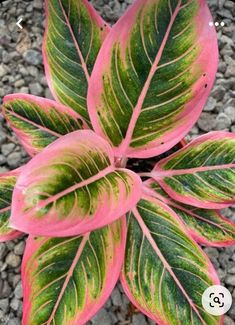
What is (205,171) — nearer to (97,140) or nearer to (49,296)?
(97,140)

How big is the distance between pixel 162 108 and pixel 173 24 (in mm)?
125

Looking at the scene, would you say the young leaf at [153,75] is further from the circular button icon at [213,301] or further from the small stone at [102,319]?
the small stone at [102,319]

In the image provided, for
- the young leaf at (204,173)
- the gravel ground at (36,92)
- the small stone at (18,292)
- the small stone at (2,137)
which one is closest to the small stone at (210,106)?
the gravel ground at (36,92)

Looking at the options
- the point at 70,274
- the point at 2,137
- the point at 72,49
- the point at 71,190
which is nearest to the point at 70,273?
the point at 70,274

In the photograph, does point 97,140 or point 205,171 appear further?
point 205,171

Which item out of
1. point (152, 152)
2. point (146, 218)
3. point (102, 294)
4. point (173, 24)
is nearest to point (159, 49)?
point (173, 24)

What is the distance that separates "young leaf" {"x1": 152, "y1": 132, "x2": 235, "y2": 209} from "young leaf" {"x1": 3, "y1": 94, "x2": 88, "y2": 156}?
168mm

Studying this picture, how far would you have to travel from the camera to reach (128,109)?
774 millimetres

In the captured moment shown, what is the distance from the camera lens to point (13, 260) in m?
1.06

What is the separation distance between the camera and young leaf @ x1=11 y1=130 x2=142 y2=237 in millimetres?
526

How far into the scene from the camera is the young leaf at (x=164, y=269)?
0.76m

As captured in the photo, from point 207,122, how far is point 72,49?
0.42 metres

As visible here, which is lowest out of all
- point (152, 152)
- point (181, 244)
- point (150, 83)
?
point (181, 244)

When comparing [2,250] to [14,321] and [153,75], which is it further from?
[153,75]
